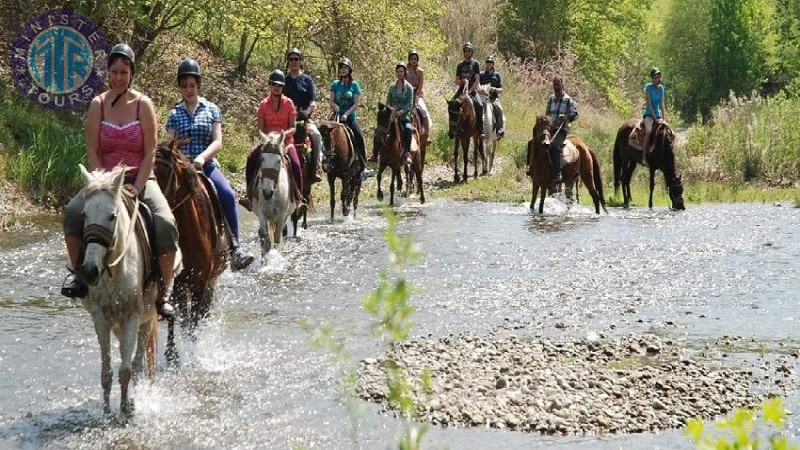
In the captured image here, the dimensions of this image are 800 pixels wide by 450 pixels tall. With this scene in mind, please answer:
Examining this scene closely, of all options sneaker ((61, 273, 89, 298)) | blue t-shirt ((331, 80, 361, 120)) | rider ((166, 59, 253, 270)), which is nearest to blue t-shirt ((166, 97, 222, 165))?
rider ((166, 59, 253, 270))

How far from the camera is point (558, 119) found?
20578 mm

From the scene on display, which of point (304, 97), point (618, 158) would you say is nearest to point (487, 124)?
point (618, 158)

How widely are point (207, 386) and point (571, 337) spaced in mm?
3426

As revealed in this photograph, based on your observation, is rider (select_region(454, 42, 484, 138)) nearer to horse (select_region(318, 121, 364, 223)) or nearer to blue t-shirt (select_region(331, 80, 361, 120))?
horse (select_region(318, 121, 364, 223))

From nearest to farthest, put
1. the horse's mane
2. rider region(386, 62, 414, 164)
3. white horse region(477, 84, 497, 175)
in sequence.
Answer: the horse's mane
rider region(386, 62, 414, 164)
white horse region(477, 84, 497, 175)

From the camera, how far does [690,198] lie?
24.2 metres

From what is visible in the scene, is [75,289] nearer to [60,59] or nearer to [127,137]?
[127,137]

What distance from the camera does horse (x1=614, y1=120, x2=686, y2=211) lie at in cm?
2216

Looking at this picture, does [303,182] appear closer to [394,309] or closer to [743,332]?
[743,332]

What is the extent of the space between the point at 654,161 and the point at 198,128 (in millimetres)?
14616

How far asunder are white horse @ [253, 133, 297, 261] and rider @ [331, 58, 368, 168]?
473 cm

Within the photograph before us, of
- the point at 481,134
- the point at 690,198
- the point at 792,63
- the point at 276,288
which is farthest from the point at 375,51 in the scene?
the point at 792,63

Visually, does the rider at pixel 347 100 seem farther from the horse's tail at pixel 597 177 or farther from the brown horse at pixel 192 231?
the brown horse at pixel 192 231

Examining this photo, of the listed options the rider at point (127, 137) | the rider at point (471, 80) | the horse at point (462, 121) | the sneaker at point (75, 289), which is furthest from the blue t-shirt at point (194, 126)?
the rider at point (471, 80)
